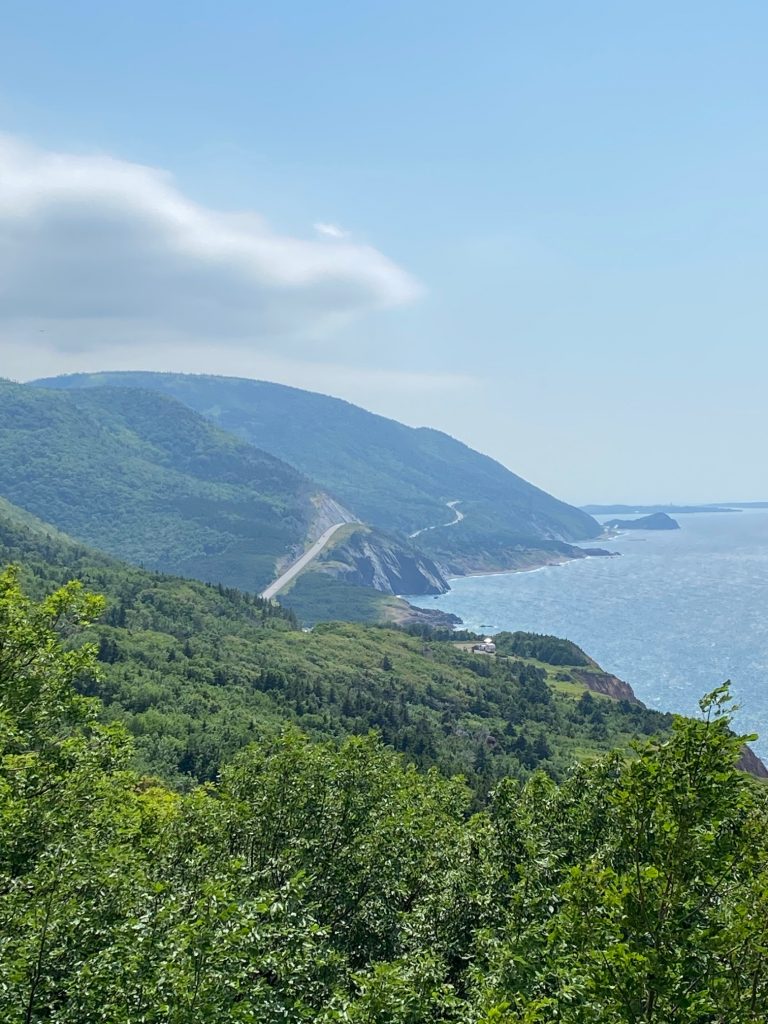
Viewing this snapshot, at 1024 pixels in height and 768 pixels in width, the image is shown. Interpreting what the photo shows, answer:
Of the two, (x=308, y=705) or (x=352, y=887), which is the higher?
(x=352, y=887)

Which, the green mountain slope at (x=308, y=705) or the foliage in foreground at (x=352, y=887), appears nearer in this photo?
the foliage in foreground at (x=352, y=887)

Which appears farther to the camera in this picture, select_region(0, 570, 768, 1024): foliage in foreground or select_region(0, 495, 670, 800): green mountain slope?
select_region(0, 495, 670, 800): green mountain slope

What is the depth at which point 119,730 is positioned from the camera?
3075 centimetres

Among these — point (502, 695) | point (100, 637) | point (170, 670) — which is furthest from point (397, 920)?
point (502, 695)

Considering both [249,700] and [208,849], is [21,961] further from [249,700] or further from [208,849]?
[249,700]

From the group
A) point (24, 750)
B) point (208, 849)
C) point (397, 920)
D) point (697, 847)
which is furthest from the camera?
point (24, 750)

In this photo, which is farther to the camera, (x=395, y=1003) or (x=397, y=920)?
(x=397, y=920)

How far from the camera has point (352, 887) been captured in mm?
24531

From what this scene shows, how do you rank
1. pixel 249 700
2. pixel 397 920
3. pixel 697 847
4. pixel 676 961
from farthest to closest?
pixel 249 700 → pixel 397 920 → pixel 697 847 → pixel 676 961

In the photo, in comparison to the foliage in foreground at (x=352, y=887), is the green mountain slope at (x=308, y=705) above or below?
→ below

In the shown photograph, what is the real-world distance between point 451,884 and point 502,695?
17189 cm

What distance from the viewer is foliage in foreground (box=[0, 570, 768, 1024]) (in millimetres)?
13766

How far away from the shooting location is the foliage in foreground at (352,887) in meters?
13.8

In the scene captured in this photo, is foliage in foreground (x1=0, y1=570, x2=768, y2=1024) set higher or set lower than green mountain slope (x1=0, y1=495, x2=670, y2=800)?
higher
